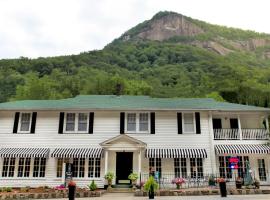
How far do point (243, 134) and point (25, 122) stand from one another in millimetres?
17037

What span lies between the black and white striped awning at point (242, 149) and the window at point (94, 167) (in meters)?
8.87

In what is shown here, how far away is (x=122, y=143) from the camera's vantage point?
62.3 feet

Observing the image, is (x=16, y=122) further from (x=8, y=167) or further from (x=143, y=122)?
(x=143, y=122)

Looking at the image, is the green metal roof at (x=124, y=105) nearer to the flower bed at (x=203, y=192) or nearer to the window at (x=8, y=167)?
the window at (x=8, y=167)

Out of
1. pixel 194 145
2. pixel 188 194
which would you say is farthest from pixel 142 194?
pixel 194 145

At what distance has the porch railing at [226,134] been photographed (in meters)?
20.2

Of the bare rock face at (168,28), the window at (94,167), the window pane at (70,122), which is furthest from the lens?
the bare rock face at (168,28)

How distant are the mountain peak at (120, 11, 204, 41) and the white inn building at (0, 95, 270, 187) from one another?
395 feet

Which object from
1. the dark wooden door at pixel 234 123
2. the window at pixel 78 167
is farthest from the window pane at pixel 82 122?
the dark wooden door at pixel 234 123

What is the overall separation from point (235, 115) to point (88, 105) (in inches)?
466

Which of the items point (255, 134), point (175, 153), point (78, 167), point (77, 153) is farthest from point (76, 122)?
point (255, 134)

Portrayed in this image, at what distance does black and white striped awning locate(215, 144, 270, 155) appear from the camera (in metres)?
19.0

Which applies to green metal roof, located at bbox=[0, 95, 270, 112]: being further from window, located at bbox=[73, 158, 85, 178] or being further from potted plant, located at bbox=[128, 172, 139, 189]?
potted plant, located at bbox=[128, 172, 139, 189]

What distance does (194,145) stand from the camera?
19516 mm
